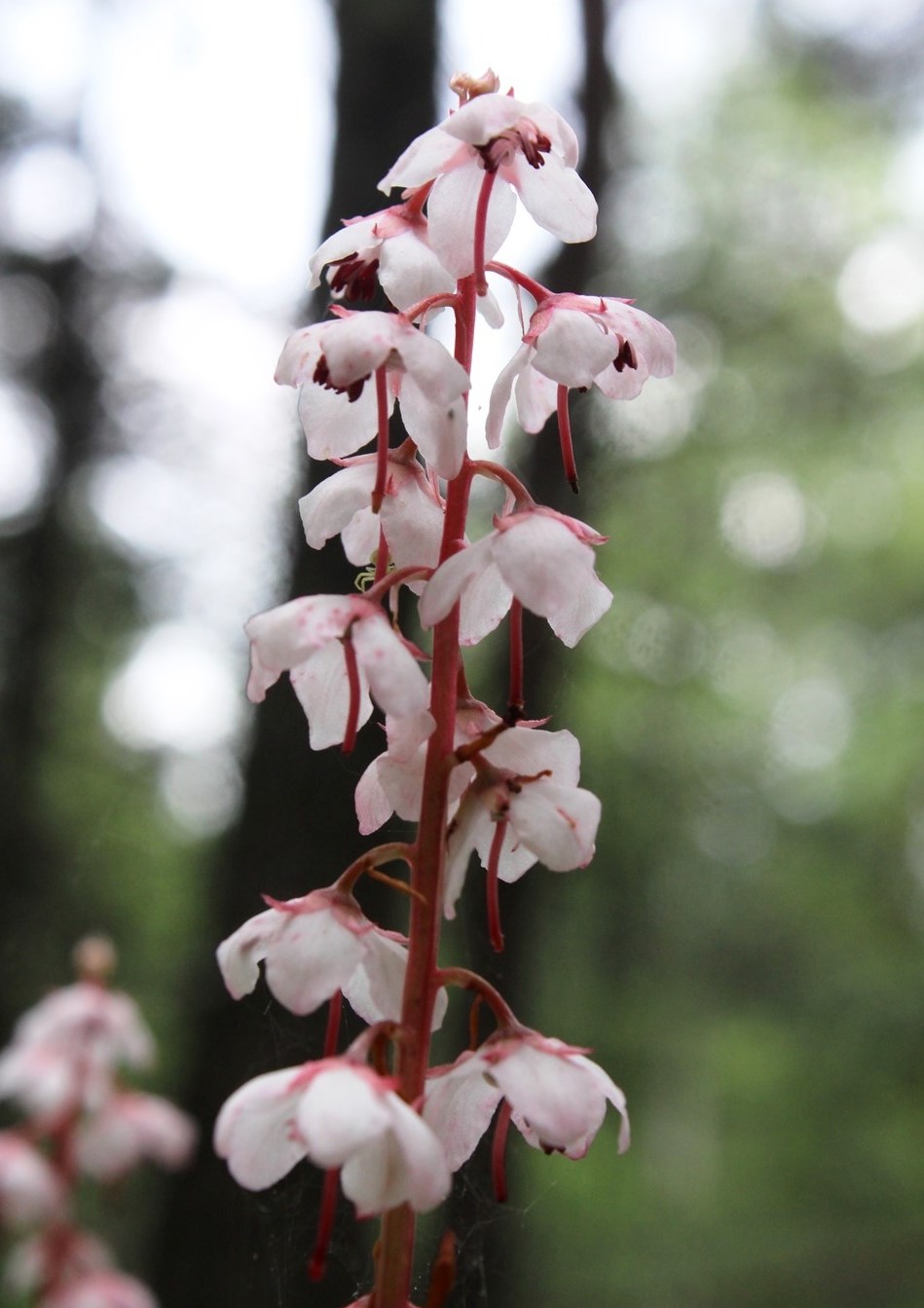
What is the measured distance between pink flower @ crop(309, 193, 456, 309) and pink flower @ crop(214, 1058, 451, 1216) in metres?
0.27

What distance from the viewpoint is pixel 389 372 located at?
454 mm

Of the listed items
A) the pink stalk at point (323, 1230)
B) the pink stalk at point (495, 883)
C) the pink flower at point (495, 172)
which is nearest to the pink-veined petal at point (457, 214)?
the pink flower at point (495, 172)

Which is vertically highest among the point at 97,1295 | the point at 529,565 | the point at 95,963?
the point at 529,565

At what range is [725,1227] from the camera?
544 centimetres

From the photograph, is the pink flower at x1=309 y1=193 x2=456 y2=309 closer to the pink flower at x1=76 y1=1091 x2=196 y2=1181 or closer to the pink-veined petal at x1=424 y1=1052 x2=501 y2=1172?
the pink-veined petal at x1=424 y1=1052 x2=501 y2=1172

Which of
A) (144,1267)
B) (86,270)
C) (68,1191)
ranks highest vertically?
(86,270)

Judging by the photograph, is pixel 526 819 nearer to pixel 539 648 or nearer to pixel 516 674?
pixel 516 674

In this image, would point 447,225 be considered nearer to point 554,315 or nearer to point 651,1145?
point 554,315

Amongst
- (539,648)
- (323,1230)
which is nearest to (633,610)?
(539,648)

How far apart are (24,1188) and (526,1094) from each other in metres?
1.10

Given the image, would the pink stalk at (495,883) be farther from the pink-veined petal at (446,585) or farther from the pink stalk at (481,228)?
the pink stalk at (481,228)

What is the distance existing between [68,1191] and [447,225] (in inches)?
44.7

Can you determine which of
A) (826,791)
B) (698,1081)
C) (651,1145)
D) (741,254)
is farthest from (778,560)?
(651,1145)

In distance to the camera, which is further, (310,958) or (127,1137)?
(127,1137)
